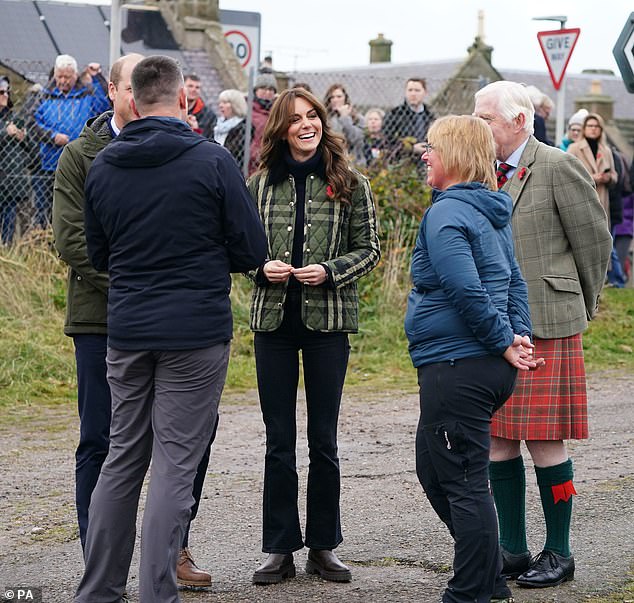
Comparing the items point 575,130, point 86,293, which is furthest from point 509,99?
point 575,130

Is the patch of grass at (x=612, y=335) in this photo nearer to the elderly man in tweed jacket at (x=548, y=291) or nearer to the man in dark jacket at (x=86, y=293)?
the elderly man in tweed jacket at (x=548, y=291)

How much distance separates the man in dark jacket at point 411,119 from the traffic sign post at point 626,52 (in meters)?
4.66

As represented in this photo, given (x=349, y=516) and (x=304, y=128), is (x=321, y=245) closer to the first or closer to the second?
(x=304, y=128)

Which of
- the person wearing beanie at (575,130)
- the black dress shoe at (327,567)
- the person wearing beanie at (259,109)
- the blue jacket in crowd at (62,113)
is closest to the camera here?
the black dress shoe at (327,567)

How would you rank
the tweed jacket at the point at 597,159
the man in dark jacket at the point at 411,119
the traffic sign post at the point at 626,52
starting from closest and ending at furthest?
the traffic sign post at the point at 626,52 < the man in dark jacket at the point at 411,119 < the tweed jacket at the point at 597,159

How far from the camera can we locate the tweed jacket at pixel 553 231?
18.1ft

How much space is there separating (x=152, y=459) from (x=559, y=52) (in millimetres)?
10877

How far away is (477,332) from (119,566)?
5.54 feet

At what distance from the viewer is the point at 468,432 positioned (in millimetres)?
4820

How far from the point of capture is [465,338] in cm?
484

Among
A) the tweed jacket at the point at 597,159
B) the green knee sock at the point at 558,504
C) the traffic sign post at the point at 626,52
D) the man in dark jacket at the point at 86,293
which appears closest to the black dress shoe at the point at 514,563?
the green knee sock at the point at 558,504

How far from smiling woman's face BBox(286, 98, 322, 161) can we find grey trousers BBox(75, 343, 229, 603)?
1.26 m

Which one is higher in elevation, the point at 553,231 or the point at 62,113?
the point at 62,113

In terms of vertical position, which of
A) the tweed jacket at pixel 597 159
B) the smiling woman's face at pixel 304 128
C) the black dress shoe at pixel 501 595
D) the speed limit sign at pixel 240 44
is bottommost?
the black dress shoe at pixel 501 595
